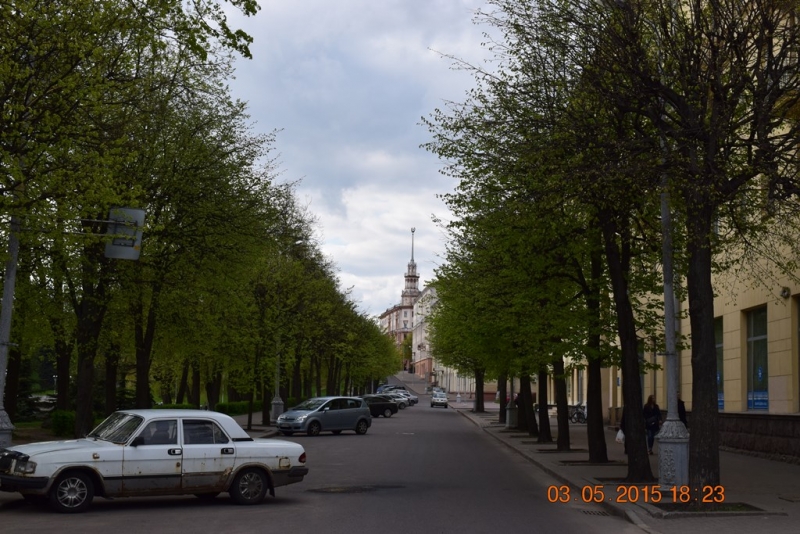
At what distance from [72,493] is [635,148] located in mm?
10454

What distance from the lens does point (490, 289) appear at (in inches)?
956

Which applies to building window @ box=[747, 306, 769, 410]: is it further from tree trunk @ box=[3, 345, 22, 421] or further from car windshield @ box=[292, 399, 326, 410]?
tree trunk @ box=[3, 345, 22, 421]

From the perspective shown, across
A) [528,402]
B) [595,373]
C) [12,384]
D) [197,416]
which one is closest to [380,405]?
[528,402]

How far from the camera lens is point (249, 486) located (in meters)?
14.8

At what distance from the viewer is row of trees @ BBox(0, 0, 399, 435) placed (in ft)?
46.0

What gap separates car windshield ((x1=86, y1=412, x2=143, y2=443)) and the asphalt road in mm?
1038

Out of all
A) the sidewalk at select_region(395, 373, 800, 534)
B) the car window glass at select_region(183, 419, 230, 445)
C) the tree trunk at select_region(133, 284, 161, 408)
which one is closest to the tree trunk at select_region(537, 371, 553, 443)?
the sidewalk at select_region(395, 373, 800, 534)

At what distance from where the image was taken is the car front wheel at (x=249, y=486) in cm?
1466

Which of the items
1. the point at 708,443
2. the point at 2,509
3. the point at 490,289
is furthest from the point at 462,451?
the point at 2,509

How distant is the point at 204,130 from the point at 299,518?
1429cm

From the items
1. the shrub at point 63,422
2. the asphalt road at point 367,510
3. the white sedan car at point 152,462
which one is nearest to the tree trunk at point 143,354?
the shrub at point 63,422

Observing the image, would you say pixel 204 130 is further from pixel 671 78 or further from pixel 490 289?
pixel 671 78

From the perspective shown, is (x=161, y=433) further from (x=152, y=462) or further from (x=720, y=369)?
(x=720, y=369)

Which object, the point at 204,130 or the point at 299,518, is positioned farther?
the point at 204,130
